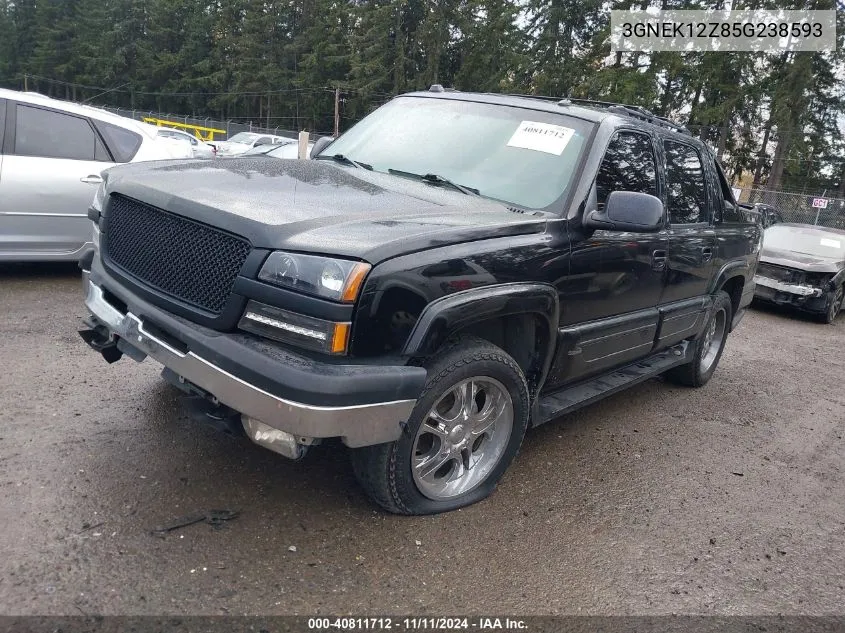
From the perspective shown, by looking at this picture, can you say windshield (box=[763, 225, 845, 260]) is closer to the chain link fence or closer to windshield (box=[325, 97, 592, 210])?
windshield (box=[325, 97, 592, 210])

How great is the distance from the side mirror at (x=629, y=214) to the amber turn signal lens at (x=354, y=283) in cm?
142

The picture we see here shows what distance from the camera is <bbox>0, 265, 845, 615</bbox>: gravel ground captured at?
254cm

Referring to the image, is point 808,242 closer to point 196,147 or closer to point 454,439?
point 454,439

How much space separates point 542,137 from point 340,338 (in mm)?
1881

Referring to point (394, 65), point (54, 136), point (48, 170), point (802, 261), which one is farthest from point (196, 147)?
A: point (394, 65)

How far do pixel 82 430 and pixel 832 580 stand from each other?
12.2 feet

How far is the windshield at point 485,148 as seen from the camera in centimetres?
353

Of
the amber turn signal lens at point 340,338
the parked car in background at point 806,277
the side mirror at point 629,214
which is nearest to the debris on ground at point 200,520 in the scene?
the amber turn signal lens at point 340,338

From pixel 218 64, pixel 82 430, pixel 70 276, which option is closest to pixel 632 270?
pixel 82 430

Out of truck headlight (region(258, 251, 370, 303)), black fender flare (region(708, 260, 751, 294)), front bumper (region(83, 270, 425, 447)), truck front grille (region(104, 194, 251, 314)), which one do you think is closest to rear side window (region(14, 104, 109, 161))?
truck front grille (region(104, 194, 251, 314))

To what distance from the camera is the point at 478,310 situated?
2.81 metres

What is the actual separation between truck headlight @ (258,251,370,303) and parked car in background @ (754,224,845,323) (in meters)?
9.14

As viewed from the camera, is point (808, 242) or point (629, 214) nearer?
point (629, 214)

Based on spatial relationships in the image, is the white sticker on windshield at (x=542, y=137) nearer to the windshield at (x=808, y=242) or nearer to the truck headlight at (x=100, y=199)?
the truck headlight at (x=100, y=199)
